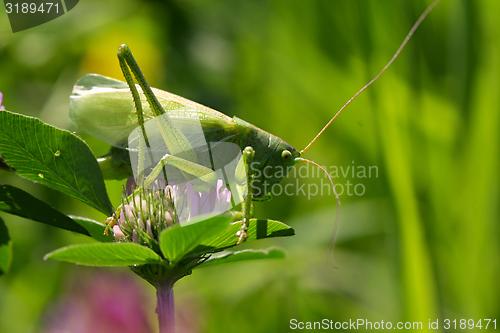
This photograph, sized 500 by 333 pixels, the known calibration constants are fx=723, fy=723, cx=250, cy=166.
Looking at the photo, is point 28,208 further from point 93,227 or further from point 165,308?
point 165,308

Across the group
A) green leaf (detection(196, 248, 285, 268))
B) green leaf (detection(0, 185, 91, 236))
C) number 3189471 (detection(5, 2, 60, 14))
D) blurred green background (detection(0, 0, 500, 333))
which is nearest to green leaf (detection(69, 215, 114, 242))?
green leaf (detection(0, 185, 91, 236))

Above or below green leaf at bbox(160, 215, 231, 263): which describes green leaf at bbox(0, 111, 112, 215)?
above

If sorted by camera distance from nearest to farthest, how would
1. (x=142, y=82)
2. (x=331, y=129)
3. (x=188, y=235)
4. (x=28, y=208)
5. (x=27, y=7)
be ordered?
1. (x=188, y=235)
2. (x=28, y=208)
3. (x=142, y=82)
4. (x=27, y=7)
5. (x=331, y=129)

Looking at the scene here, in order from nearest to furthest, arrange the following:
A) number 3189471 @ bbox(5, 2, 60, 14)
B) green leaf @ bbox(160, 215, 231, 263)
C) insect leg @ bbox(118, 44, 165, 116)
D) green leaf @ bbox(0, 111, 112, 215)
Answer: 1. green leaf @ bbox(160, 215, 231, 263)
2. green leaf @ bbox(0, 111, 112, 215)
3. insect leg @ bbox(118, 44, 165, 116)
4. number 3189471 @ bbox(5, 2, 60, 14)

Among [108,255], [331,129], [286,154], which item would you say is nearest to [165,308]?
[108,255]

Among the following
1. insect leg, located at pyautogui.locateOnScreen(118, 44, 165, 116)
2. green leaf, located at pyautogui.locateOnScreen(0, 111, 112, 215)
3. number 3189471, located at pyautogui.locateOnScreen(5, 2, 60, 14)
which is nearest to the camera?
green leaf, located at pyautogui.locateOnScreen(0, 111, 112, 215)

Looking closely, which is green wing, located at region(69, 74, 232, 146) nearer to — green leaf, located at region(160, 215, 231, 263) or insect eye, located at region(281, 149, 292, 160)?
insect eye, located at region(281, 149, 292, 160)

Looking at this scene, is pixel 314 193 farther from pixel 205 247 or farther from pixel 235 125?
pixel 205 247
